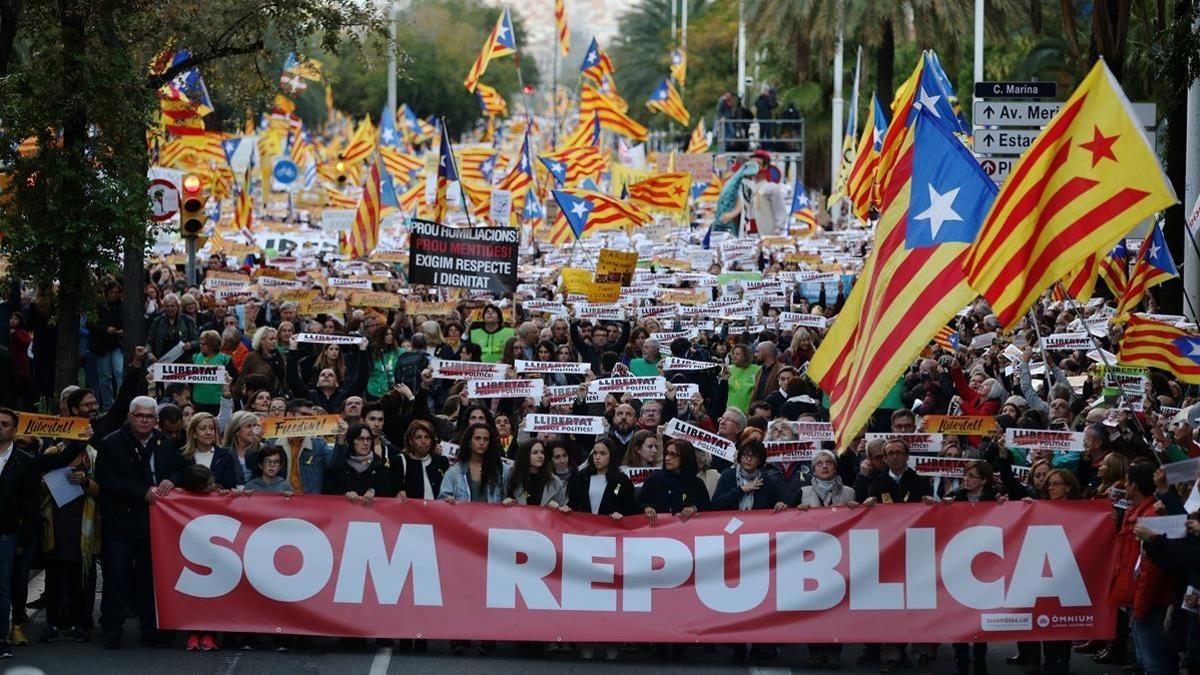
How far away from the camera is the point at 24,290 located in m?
24.7

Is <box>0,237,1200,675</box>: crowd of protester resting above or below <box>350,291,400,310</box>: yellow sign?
below

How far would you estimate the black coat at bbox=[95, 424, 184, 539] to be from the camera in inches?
470

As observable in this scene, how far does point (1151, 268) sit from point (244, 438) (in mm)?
7925

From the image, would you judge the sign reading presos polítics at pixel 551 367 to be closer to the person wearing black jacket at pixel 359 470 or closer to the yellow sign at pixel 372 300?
the person wearing black jacket at pixel 359 470

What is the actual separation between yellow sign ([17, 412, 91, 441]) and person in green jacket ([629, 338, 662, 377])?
7243mm

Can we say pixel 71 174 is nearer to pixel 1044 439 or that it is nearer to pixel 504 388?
pixel 504 388

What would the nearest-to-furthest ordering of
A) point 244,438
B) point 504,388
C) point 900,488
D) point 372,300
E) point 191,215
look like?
point 900,488, point 244,438, point 504,388, point 191,215, point 372,300

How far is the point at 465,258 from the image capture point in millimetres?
22031

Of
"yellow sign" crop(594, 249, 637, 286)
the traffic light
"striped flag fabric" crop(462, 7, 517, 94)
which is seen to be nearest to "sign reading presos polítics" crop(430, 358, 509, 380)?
the traffic light

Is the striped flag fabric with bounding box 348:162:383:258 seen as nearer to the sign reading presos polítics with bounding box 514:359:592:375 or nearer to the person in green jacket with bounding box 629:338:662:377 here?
the person in green jacket with bounding box 629:338:662:377

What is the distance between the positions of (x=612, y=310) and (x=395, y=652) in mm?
10232

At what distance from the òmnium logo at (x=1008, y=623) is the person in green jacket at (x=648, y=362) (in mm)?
7112

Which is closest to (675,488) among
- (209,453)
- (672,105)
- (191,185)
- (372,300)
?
(209,453)

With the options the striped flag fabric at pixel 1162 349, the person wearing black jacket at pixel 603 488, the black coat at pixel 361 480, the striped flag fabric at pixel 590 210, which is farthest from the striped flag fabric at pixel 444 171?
the person wearing black jacket at pixel 603 488
